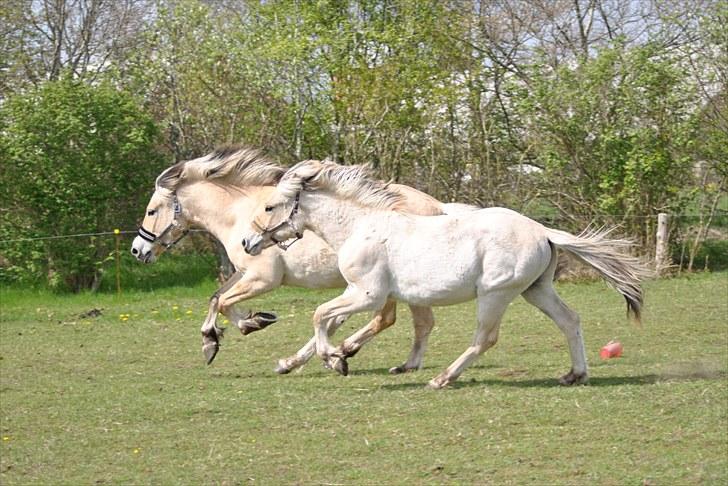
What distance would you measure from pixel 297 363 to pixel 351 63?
10.7 m

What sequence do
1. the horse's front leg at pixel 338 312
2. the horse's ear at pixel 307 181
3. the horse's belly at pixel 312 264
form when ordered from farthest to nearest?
the horse's belly at pixel 312 264
the horse's ear at pixel 307 181
the horse's front leg at pixel 338 312

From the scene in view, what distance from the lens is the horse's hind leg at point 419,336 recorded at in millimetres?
10570

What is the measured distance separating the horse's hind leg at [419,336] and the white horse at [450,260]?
121 centimetres

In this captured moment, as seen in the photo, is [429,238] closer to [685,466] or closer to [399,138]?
[685,466]

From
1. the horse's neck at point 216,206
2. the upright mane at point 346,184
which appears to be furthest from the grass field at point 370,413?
the upright mane at point 346,184

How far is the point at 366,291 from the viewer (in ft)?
30.2

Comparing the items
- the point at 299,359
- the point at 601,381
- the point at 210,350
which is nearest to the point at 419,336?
the point at 299,359

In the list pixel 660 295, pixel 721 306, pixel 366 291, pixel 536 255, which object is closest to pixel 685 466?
pixel 536 255

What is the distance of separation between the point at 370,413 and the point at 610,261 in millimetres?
2320

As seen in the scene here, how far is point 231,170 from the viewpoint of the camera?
11.5m

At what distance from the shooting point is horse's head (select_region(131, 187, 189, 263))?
11594 mm

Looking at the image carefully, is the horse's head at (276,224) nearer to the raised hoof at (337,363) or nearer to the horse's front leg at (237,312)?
the horse's front leg at (237,312)

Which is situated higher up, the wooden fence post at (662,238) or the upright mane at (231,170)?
the upright mane at (231,170)

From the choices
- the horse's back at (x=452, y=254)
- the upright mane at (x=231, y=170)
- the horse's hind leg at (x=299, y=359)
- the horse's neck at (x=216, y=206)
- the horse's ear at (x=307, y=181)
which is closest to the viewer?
the horse's back at (x=452, y=254)
